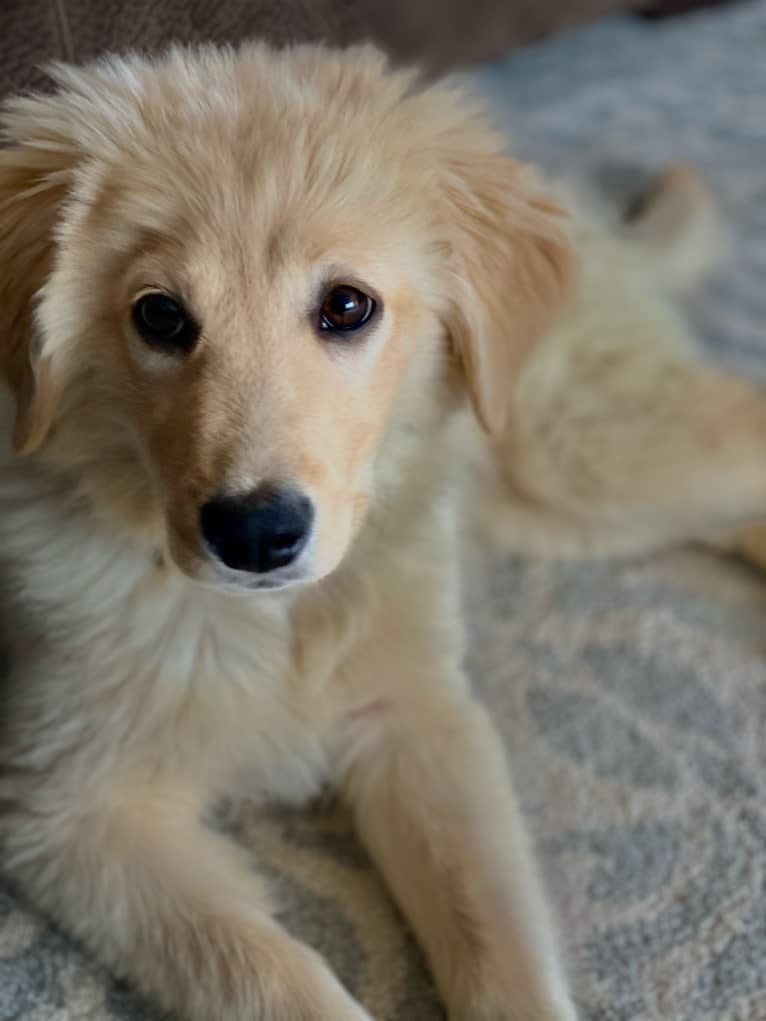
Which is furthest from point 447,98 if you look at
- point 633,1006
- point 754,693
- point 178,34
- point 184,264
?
point 633,1006

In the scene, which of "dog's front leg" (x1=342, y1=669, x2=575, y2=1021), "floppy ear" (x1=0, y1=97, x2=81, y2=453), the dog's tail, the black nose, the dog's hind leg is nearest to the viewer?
the black nose

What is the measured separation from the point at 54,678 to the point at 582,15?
2.56 meters

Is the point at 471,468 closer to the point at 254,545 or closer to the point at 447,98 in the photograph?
the point at 447,98

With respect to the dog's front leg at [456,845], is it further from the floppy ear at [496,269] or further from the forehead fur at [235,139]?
the forehead fur at [235,139]

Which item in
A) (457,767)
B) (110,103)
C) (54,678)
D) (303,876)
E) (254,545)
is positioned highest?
(110,103)

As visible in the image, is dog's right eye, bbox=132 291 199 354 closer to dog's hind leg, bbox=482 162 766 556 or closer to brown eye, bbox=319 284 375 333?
brown eye, bbox=319 284 375 333

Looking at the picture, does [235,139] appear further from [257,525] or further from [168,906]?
[168,906]

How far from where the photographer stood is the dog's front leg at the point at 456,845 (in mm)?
1495

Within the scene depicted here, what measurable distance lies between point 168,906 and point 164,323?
29.6 inches

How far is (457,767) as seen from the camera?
1.71 metres

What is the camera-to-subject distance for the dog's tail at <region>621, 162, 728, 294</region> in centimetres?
255

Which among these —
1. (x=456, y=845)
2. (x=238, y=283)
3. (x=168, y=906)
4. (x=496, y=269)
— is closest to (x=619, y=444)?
(x=496, y=269)

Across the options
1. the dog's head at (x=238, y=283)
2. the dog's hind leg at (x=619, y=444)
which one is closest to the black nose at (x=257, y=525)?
the dog's head at (x=238, y=283)

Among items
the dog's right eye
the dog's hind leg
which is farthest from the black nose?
the dog's hind leg
